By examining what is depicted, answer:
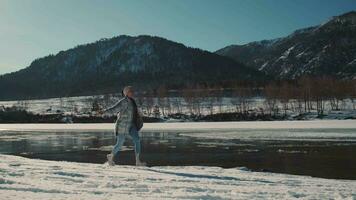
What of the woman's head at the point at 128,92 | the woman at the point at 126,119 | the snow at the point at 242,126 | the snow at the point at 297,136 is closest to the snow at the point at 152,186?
the woman at the point at 126,119

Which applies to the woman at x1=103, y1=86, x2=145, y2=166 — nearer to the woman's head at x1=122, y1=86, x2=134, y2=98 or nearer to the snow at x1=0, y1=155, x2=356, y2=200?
the woman's head at x1=122, y1=86, x2=134, y2=98

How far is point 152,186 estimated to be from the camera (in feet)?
31.7

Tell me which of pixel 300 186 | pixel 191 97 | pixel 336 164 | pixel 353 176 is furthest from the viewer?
pixel 191 97

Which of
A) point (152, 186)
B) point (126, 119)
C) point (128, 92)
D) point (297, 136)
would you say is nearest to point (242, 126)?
point (297, 136)

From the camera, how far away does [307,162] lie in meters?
17.5

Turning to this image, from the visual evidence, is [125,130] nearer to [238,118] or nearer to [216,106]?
[238,118]

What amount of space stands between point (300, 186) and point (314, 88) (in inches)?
5631

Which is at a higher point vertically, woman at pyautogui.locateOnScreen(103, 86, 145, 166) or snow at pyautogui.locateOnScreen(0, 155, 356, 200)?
woman at pyautogui.locateOnScreen(103, 86, 145, 166)

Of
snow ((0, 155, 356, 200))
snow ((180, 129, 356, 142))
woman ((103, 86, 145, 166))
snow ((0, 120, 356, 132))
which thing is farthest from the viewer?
snow ((0, 120, 356, 132))

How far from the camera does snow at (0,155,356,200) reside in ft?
28.3

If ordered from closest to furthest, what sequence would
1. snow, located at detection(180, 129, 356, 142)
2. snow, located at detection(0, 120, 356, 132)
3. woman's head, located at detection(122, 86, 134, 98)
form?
woman's head, located at detection(122, 86, 134, 98) → snow, located at detection(180, 129, 356, 142) → snow, located at detection(0, 120, 356, 132)

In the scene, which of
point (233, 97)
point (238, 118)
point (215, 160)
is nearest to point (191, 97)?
point (233, 97)

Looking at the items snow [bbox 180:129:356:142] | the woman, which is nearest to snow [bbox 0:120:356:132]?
snow [bbox 180:129:356:142]

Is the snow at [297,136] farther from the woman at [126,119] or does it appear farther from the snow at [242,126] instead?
the woman at [126,119]
